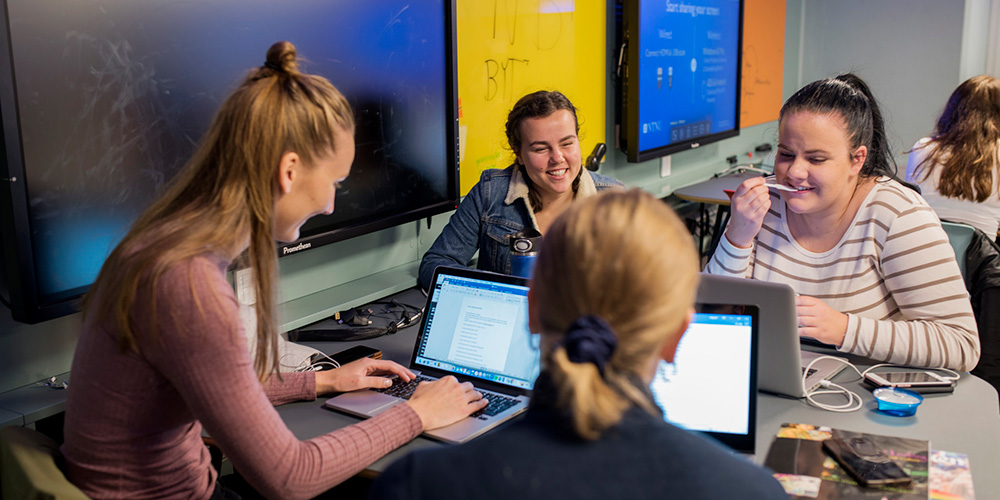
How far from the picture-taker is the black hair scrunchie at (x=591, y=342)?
2.36 feet

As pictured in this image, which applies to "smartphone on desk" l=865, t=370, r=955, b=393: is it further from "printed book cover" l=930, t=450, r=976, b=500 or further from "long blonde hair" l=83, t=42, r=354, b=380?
"long blonde hair" l=83, t=42, r=354, b=380

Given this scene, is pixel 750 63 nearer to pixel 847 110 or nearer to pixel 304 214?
pixel 847 110

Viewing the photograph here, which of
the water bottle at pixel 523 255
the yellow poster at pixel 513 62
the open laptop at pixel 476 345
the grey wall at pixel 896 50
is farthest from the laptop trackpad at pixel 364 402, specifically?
the grey wall at pixel 896 50

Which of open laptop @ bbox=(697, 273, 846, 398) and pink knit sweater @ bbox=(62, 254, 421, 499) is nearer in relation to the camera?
pink knit sweater @ bbox=(62, 254, 421, 499)

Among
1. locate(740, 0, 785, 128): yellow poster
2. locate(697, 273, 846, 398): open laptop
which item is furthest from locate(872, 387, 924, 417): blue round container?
locate(740, 0, 785, 128): yellow poster

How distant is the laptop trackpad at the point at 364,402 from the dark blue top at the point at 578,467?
2.64 feet

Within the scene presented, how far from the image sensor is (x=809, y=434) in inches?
54.4

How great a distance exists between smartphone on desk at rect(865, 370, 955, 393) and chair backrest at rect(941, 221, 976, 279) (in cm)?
88

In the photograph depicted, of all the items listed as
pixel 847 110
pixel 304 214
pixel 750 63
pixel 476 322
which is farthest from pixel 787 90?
pixel 304 214

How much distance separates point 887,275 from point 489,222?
1.12m

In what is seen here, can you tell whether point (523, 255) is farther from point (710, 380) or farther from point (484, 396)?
point (710, 380)

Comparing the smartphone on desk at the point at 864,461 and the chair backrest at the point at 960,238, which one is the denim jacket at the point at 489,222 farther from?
the smartphone on desk at the point at 864,461

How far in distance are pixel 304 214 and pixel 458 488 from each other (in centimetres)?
70

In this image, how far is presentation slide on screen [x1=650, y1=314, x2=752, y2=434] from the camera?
132cm
